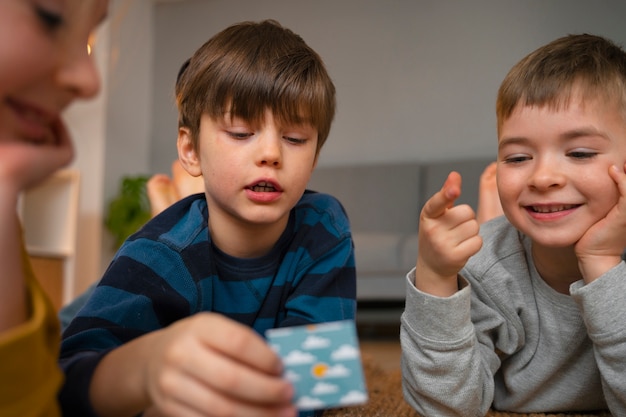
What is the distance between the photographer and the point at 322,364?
0.43 m

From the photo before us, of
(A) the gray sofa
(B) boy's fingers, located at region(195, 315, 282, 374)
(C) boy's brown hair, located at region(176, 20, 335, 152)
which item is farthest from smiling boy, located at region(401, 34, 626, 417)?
(A) the gray sofa

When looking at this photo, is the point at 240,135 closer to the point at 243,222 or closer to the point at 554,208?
the point at 243,222

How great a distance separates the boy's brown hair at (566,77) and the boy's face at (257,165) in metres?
0.33

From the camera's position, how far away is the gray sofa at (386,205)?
2990mm

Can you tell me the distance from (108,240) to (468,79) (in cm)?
208

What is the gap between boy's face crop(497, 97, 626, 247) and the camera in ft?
3.01

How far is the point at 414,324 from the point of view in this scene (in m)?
0.88

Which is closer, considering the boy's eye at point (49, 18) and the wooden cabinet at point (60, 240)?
the boy's eye at point (49, 18)

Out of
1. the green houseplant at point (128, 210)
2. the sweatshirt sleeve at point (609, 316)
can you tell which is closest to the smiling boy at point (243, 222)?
the sweatshirt sleeve at point (609, 316)

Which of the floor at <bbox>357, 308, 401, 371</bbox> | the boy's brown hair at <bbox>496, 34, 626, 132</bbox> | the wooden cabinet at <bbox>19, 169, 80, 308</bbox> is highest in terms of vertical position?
the boy's brown hair at <bbox>496, 34, 626, 132</bbox>

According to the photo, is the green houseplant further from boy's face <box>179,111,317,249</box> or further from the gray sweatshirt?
the gray sweatshirt

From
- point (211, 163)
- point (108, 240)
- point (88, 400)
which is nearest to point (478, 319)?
point (211, 163)

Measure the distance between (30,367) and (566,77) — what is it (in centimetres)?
84

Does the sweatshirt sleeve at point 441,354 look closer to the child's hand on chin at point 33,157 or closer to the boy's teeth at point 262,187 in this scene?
the boy's teeth at point 262,187
